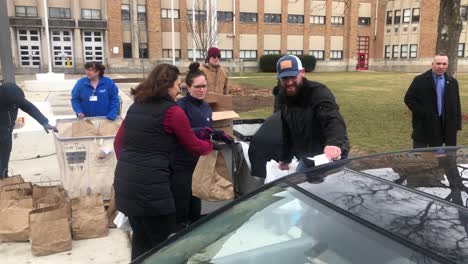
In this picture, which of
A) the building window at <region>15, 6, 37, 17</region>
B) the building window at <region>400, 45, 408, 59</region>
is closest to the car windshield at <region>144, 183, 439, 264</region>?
the building window at <region>15, 6, 37, 17</region>

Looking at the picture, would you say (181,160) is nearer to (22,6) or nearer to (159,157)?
(159,157)

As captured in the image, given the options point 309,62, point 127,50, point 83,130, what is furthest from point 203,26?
point 83,130

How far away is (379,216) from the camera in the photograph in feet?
5.28

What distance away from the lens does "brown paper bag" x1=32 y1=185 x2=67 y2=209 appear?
15.2ft

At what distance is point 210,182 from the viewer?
4.32 m

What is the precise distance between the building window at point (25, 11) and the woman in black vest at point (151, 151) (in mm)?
44456

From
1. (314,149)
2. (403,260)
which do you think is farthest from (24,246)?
(403,260)

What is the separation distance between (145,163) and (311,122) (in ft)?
4.31

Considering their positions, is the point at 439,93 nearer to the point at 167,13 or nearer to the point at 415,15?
the point at 167,13

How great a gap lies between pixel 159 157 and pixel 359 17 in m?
56.2

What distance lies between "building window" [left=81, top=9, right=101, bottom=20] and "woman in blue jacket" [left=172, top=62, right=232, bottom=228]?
43306mm

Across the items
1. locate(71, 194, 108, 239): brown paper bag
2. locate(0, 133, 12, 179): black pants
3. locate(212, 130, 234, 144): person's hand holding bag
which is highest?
locate(212, 130, 234, 144): person's hand holding bag

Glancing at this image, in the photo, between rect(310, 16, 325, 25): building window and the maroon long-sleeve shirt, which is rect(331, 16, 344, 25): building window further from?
the maroon long-sleeve shirt

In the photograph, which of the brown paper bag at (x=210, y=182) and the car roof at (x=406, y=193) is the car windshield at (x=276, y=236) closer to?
the car roof at (x=406, y=193)
